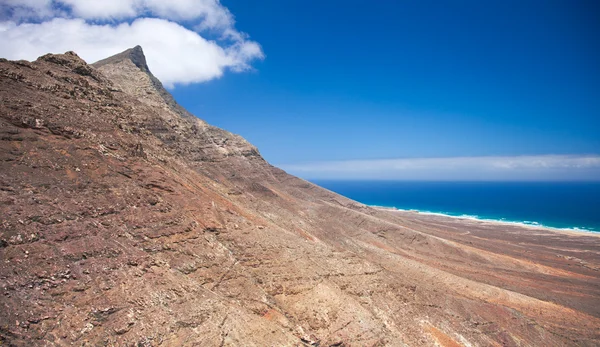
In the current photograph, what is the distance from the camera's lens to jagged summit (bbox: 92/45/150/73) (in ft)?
182

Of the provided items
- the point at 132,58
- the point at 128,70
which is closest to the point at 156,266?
the point at 128,70

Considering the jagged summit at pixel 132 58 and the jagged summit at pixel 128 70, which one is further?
the jagged summit at pixel 132 58

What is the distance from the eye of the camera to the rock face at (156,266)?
1291 cm

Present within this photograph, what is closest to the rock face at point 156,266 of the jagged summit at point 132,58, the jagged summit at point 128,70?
the jagged summit at point 128,70

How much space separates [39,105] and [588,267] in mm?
86419

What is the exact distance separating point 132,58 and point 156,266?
2218 inches

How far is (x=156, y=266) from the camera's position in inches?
642

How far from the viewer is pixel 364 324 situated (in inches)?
834

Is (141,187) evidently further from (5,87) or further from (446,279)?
(446,279)

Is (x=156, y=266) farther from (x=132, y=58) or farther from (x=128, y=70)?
(x=132, y=58)

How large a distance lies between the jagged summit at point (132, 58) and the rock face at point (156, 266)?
30.4m

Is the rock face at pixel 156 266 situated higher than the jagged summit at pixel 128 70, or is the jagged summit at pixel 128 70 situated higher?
the jagged summit at pixel 128 70

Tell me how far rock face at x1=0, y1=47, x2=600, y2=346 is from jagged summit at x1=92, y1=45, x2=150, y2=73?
3042cm

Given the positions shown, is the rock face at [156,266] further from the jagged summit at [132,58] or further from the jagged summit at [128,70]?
the jagged summit at [132,58]
